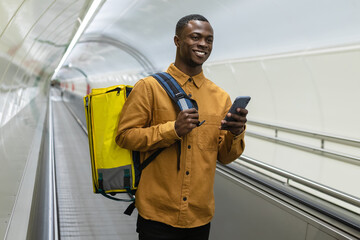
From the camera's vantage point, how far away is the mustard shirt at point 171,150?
2127 mm

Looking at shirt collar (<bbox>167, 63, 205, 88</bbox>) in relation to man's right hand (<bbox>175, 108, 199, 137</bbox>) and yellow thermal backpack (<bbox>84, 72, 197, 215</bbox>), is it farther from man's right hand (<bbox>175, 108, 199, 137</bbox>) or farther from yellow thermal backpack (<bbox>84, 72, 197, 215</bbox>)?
man's right hand (<bbox>175, 108, 199, 137</bbox>)

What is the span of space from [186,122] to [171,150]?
10.9 inches

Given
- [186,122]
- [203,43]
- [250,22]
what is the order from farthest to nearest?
[250,22], [203,43], [186,122]

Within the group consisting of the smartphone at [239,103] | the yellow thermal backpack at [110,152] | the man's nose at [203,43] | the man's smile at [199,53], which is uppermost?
the man's nose at [203,43]

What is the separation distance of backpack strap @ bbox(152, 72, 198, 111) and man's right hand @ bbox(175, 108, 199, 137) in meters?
0.09

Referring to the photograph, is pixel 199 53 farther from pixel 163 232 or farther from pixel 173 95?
pixel 163 232

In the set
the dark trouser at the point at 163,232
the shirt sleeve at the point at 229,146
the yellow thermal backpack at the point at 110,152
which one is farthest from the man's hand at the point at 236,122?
the dark trouser at the point at 163,232

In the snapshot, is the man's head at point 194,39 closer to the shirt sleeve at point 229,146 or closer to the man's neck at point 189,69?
the man's neck at point 189,69

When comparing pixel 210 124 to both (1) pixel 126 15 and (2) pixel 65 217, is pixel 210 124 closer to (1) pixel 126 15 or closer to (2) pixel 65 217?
(2) pixel 65 217

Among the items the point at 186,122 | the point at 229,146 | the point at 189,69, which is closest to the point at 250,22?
the point at 189,69

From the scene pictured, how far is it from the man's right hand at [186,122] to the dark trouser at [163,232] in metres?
0.60

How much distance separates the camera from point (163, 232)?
216 cm

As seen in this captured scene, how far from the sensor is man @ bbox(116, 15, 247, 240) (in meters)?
2.12

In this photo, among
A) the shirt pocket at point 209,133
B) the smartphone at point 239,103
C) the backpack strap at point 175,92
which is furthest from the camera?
the shirt pocket at point 209,133
